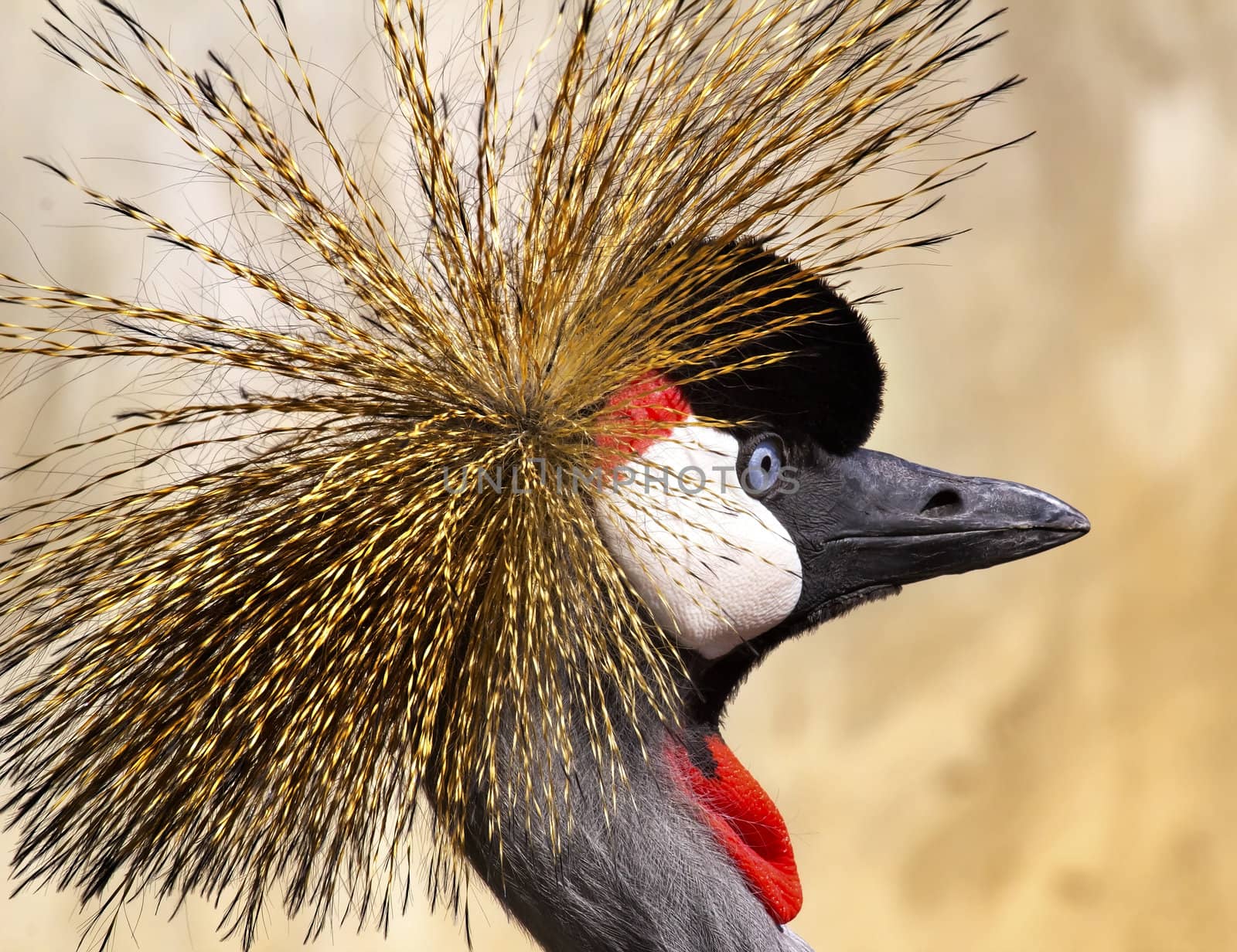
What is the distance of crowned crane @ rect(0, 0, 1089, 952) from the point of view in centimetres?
69

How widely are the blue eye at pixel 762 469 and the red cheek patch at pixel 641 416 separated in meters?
0.07

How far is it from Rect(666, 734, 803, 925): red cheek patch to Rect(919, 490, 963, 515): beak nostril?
0.21 m

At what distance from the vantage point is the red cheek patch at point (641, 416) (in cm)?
71

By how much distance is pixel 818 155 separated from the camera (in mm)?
767

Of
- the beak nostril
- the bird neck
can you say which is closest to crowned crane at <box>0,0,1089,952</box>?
the bird neck

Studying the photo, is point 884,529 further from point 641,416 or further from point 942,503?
point 641,416

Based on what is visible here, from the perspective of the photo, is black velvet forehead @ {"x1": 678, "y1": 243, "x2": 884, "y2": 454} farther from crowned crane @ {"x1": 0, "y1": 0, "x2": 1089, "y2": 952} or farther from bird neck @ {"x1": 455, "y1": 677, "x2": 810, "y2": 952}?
bird neck @ {"x1": 455, "y1": 677, "x2": 810, "y2": 952}

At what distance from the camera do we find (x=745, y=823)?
0.83 m

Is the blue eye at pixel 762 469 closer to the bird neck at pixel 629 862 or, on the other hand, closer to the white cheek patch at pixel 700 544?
the white cheek patch at pixel 700 544

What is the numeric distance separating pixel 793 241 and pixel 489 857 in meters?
0.43

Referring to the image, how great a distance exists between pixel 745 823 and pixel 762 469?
0.81ft

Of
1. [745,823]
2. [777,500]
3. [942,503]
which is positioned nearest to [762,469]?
[777,500]

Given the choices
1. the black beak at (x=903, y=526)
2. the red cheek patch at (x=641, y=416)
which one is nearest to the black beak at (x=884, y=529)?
the black beak at (x=903, y=526)

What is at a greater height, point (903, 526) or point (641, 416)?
point (641, 416)
